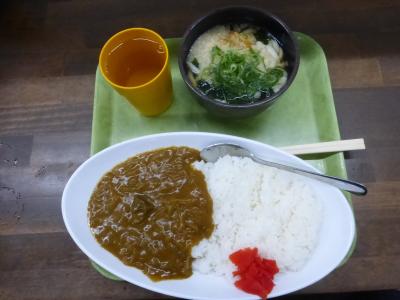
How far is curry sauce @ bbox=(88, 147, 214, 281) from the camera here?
4.77ft

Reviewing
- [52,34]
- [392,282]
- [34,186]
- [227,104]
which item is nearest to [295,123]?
[227,104]

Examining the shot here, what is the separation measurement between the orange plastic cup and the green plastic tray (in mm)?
98

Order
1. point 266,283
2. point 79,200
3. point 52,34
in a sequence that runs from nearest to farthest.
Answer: point 266,283 < point 79,200 < point 52,34

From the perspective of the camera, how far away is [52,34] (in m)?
2.00

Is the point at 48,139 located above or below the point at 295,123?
below

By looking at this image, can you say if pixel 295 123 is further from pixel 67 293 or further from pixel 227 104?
pixel 67 293

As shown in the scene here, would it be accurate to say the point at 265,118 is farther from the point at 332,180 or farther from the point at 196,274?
the point at 196,274

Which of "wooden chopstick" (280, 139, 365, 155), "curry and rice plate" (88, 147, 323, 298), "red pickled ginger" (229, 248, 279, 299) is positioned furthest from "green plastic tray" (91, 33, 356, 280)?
"red pickled ginger" (229, 248, 279, 299)

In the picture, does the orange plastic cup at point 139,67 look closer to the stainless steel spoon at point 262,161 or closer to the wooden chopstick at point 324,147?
the stainless steel spoon at point 262,161

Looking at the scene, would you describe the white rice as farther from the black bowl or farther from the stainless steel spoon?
the black bowl

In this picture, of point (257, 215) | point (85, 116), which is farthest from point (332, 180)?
point (85, 116)

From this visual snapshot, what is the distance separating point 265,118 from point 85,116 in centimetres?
91

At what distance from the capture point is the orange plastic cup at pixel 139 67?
145 centimetres

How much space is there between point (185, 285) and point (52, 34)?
1.54 meters
